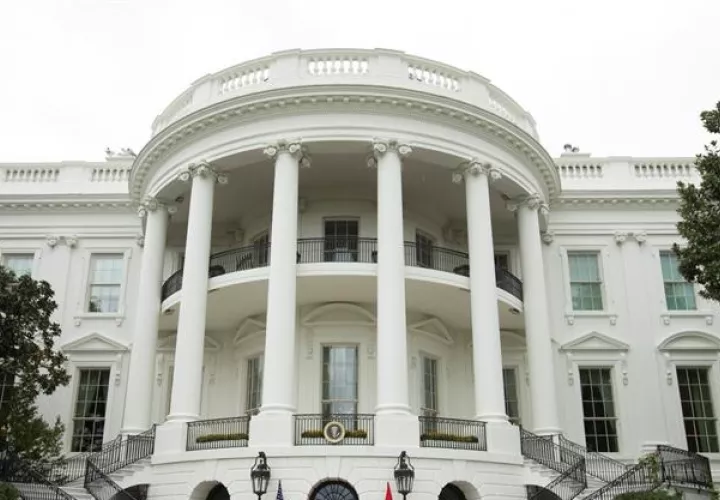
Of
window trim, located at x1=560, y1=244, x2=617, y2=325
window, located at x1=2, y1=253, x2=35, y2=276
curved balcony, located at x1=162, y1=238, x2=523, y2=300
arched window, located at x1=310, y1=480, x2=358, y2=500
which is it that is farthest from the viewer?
window, located at x1=2, y1=253, x2=35, y2=276

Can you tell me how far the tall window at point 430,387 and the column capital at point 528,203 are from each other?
5.01 m

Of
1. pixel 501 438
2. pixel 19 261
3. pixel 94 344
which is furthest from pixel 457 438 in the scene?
pixel 19 261

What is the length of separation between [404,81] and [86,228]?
12185mm

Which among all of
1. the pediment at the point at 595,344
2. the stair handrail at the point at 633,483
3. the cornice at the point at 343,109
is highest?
the cornice at the point at 343,109

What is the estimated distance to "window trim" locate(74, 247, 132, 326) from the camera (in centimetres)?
2373

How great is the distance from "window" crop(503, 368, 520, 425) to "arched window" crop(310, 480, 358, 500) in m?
8.33

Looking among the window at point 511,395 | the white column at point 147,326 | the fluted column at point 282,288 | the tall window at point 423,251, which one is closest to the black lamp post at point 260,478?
the fluted column at point 282,288

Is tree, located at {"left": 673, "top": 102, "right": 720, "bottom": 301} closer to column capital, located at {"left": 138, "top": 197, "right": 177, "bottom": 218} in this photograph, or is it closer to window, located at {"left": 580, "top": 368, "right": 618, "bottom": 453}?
window, located at {"left": 580, "top": 368, "right": 618, "bottom": 453}

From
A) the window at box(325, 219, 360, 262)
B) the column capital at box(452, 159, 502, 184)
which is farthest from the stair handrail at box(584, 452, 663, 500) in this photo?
the window at box(325, 219, 360, 262)

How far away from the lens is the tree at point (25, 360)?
60.7 ft

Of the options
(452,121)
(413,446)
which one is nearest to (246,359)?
(413,446)

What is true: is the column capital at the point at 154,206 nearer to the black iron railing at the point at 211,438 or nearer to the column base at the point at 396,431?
the black iron railing at the point at 211,438

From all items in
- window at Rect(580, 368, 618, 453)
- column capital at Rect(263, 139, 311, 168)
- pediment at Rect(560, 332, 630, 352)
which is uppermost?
column capital at Rect(263, 139, 311, 168)

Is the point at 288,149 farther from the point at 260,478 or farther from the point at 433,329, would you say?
the point at 260,478
